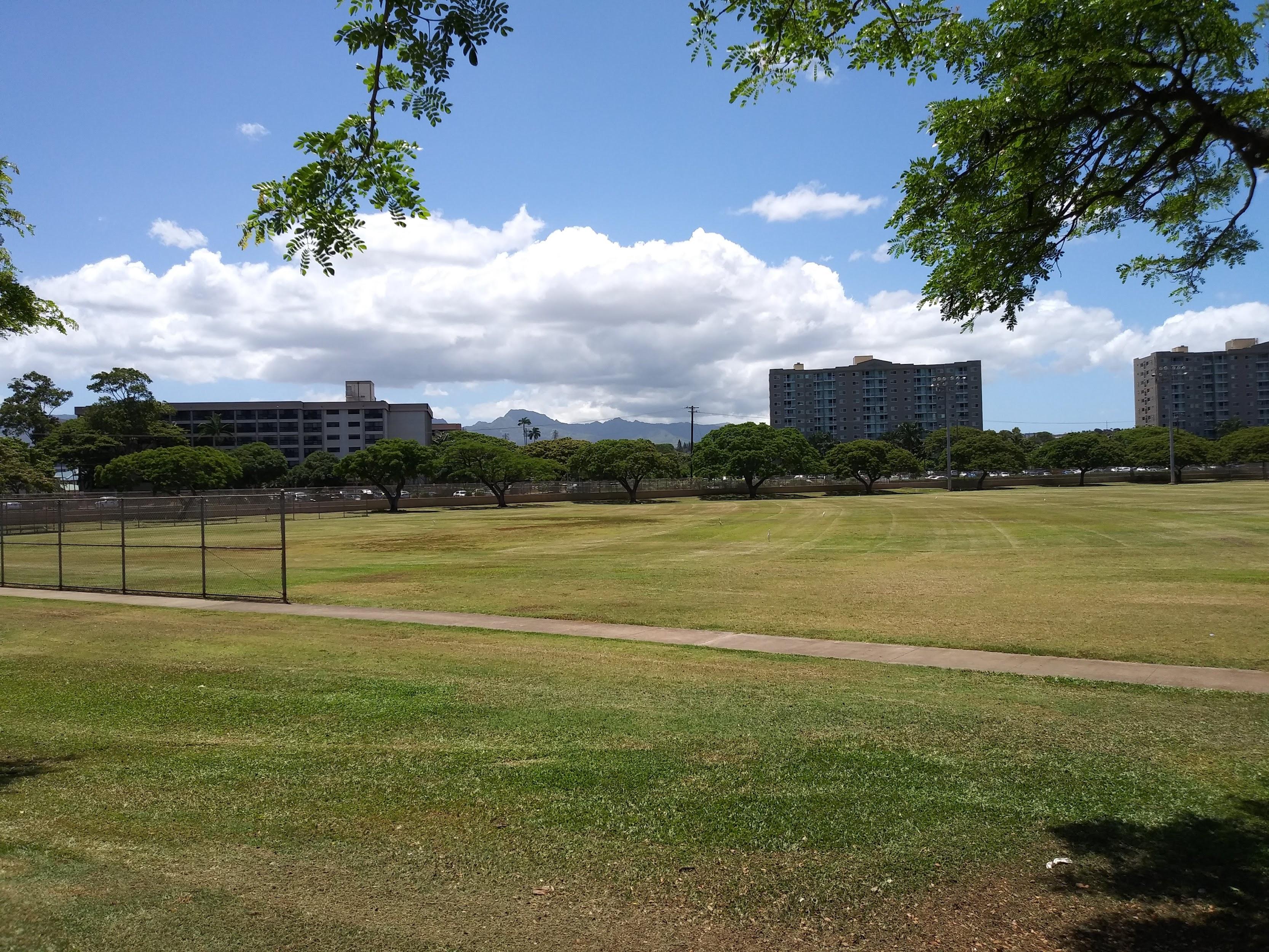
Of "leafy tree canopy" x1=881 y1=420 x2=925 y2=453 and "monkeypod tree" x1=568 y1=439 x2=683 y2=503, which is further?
"leafy tree canopy" x1=881 y1=420 x2=925 y2=453

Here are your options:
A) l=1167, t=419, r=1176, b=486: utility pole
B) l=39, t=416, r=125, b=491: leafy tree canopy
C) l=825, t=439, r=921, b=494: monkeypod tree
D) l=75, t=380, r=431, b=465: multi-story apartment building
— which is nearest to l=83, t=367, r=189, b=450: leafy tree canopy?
l=39, t=416, r=125, b=491: leafy tree canopy

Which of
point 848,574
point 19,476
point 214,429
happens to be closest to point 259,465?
point 214,429

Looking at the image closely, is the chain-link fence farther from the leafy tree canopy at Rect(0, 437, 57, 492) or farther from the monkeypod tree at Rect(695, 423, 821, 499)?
the monkeypod tree at Rect(695, 423, 821, 499)

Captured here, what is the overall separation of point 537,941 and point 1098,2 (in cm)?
653

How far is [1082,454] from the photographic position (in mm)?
115312

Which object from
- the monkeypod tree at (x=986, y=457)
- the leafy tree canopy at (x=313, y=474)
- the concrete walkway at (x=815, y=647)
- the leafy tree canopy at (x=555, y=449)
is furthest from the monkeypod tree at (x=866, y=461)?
the concrete walkway at (x=815, y=647)

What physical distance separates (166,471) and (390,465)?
2048cm

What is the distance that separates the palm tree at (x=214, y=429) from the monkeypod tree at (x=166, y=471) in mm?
63104

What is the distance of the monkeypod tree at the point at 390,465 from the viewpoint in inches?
3231

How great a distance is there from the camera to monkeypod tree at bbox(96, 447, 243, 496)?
81.2m

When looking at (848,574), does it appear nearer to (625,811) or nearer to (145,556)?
(625,811)

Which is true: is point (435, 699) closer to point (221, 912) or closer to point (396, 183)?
point (221, 912)

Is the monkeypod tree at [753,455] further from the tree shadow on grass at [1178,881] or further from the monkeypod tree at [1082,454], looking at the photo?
the tree shadow on grass at [1178,881]

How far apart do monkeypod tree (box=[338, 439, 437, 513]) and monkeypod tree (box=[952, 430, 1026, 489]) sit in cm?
7342
